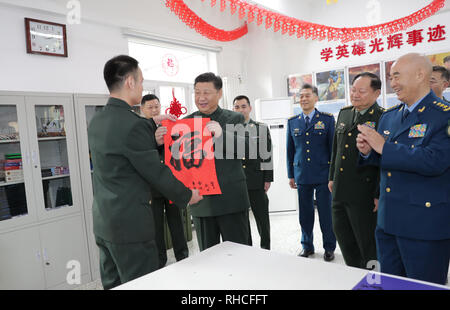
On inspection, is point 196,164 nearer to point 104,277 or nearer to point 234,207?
point 234,207

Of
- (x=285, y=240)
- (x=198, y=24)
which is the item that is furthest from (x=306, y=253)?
(x=198, y=24)

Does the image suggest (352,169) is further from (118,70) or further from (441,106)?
(118,70)

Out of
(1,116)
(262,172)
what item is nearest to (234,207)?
(262,172)

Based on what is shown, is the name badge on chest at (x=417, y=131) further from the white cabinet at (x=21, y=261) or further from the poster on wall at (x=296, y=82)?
the poster on wall at (x=296, y=82)

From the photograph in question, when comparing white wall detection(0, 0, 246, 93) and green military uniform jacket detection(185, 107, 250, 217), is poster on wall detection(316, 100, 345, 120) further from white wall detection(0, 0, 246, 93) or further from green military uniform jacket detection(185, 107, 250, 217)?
green military uniform jacket detection(185, 107, 250, 217)

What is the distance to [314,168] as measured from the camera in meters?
3.28

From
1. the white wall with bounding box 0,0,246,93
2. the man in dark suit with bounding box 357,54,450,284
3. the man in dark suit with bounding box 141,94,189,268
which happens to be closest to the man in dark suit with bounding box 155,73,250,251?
the man in dark suit with bounding box 357,54,450,284

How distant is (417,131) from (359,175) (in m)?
0.92

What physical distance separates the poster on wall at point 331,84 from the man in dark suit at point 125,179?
4715mm

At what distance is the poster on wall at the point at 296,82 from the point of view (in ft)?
19.3

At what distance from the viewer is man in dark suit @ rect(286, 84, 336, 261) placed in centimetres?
329

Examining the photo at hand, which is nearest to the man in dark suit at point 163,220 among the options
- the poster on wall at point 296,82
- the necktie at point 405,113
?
the necktie at point 405,113

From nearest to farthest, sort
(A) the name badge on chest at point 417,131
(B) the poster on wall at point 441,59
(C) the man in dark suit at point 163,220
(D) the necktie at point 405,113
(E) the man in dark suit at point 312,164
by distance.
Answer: (A) the name badge on chest at point 417,131 → (D) the necktie at point 405,113 → (C) the man in dark suit at point 163,220 → (E) the man in dark suit at point 312,164 → (B) the poster on wall at point 441,59

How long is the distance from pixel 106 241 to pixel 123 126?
0.55 m
